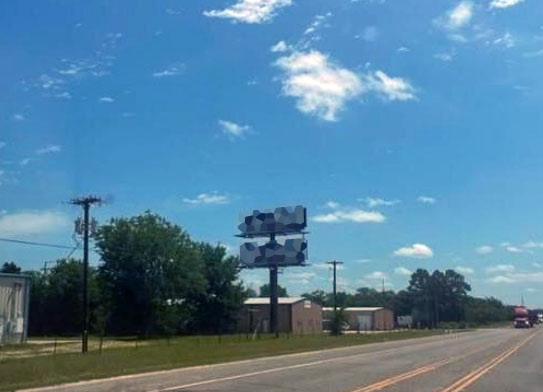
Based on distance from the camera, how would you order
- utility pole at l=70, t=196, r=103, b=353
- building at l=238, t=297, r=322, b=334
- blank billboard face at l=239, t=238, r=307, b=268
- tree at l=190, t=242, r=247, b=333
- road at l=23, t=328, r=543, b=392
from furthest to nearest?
building at l=238, t=297, r=322, b=334
tree at l=190, t=242, r=247, b=333
blank billboard face at l=239, t=238, r=307, b=268
utility pole at l=70, t=196, r=103, b=353
road at l=23, t=328, r=543, b=392

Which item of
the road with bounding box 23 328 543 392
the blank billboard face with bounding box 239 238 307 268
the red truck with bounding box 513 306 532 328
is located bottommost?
the road with bounding box 23 328 543 392

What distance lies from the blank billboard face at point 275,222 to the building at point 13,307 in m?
36.8

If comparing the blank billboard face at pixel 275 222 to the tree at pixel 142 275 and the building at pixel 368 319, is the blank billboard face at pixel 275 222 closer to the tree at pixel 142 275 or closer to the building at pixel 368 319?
the tree at pixel 142 275

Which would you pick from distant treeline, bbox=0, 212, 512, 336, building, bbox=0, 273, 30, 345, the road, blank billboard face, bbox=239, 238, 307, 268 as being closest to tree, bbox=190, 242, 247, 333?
distant treeline, bbox=0, 212, 512, 336

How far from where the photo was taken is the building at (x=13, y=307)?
57.7 meters

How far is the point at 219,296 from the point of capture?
97312 millimetres

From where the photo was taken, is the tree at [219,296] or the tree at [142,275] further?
the tree at [219,296]

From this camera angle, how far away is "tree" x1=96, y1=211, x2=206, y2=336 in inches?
3354

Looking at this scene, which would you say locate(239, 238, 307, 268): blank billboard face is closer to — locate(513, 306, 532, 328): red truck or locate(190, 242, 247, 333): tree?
locate(190, 242, 247, 333): tree

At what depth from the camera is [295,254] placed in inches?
3533

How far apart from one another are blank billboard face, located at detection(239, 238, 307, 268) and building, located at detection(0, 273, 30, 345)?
3549cm

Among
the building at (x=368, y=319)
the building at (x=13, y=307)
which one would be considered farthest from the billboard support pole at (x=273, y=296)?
the building at (x=368, y=319)

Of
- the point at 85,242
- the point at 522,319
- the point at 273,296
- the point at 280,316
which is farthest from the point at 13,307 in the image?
the point at 522,319

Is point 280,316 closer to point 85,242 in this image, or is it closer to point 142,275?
point 142,275
